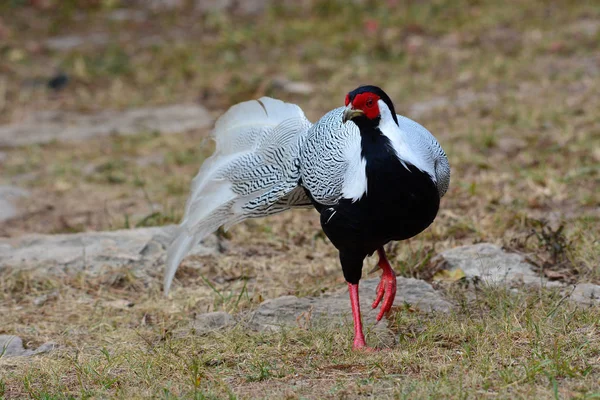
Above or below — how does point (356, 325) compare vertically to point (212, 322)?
above

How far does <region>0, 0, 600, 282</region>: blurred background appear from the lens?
5406 mm

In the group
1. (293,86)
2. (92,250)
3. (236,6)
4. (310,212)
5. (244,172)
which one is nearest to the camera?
(244,172)

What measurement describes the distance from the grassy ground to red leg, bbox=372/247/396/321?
0.10 meters

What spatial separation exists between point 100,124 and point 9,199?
2.06m

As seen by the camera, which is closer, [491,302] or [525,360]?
[525,360]

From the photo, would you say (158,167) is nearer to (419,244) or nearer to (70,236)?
(70,236)

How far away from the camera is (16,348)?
3.93m

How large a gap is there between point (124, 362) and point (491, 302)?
5.26 feet

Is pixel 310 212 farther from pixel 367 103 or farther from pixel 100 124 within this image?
pixel 100 124

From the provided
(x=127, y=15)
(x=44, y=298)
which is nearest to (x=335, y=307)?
(x=44, y=298)

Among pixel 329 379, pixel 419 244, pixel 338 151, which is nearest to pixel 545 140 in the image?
pixel 419 244

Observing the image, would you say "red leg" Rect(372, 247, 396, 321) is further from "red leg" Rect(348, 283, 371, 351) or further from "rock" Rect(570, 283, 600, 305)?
"rock" Rect(570, 283, 600, 305)

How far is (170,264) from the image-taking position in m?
4.28

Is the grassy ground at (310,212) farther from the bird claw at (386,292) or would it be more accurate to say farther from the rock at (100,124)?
the rock at (100,124)
